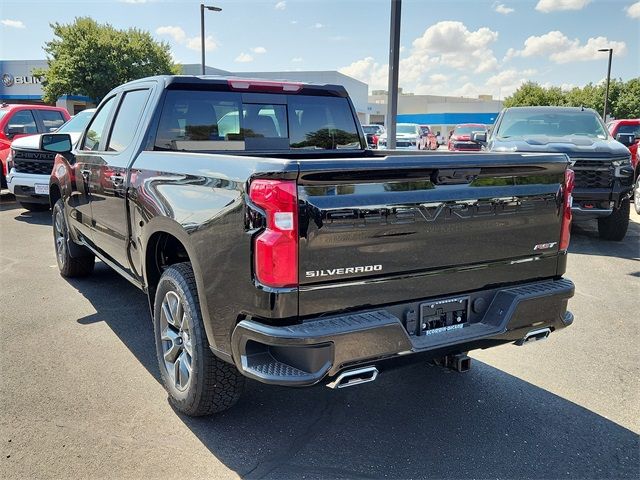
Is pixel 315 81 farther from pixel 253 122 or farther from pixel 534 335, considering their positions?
pixel 534 335

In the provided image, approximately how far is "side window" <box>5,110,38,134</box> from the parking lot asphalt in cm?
887

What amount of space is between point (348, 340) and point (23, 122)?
491 inches

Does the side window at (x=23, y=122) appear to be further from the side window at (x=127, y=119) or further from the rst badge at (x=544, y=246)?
the rst badge at (x=544, y=246)

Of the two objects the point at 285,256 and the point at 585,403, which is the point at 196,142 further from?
the point at 585,403

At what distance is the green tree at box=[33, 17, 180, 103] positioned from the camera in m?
32.7

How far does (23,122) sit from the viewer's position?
12516 millimetres

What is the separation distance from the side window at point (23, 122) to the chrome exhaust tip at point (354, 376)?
39.8 ft

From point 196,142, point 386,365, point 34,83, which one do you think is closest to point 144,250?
point 196,142

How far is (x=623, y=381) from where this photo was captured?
389 cm

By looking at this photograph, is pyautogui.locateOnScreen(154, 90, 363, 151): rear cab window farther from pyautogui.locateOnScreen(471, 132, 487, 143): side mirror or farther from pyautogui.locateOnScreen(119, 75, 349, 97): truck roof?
pyautogui.locateOnScreen(471, 132, 487, 143): side mirror

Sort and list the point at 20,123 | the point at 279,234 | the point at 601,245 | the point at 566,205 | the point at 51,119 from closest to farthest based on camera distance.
Result: the point at 279,234 → the point at 566,205 → the point at 601,245 → the point at 20,123 → the point at 51,119

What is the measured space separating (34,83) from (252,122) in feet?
155

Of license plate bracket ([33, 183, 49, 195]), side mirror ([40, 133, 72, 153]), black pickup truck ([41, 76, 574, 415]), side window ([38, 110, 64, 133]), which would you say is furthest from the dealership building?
black pickup truck ([41, 76, 574, 415])

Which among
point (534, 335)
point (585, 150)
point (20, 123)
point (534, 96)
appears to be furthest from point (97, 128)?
point (534, 96)
